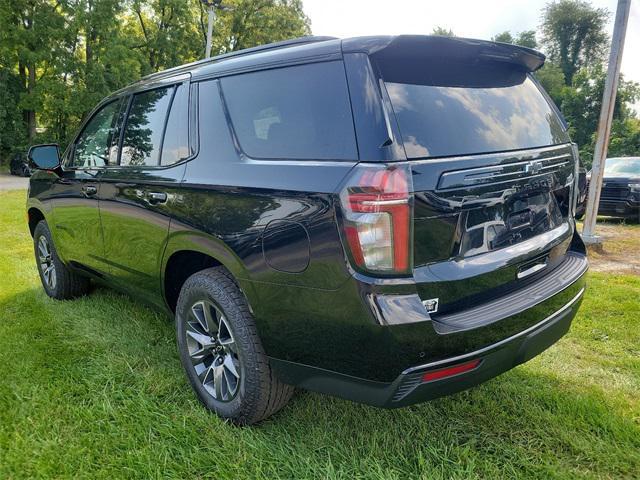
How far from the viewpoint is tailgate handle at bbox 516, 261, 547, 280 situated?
2.18 meters

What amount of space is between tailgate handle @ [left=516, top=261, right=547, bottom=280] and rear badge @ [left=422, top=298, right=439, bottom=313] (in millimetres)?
560

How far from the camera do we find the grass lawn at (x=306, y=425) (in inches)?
83.4

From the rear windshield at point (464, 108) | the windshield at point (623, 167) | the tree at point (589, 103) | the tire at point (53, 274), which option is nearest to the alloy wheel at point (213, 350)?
the rear windshield at point (464, 108)

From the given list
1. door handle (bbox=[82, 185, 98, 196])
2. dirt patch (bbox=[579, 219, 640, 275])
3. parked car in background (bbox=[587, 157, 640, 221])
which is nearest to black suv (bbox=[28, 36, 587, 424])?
door handle (bbox=[82, 185, 98, 196])

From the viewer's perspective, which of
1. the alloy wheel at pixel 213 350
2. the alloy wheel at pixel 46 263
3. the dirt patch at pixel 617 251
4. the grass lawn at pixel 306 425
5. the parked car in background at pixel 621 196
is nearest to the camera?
the grass lawn at pixel 306 425

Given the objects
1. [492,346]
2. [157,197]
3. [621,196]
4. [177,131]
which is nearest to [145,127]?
[177,131]

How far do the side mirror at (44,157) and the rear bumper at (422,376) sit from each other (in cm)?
292

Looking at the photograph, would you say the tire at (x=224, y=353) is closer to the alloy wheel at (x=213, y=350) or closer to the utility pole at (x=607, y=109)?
the alloy wheel at (x=213, y=350)

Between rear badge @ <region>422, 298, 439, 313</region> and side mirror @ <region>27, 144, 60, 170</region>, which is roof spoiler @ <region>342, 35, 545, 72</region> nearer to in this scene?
rear badge @ <region>422, 298, 439, 313</region>

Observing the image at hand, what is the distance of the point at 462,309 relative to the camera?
194 cm

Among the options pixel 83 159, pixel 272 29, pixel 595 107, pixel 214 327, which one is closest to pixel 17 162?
pixel 272 29

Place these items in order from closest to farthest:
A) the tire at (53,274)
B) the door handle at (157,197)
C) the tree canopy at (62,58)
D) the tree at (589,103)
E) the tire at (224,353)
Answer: the tire at (224,353)
the door handle at (157,197)
the tire at (53,274)
the tree canopy at (62,58)
the tree at (589,103)

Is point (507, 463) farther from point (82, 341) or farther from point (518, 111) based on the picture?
point (82, 341)

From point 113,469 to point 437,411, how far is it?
5.20 ft
